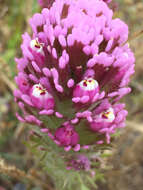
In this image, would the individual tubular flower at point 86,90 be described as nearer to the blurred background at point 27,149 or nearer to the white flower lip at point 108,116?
the white flower lip at point 108,116

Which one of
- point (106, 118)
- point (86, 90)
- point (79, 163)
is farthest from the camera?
point (79, 163)

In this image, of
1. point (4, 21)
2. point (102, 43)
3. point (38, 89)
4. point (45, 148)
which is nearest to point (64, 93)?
point (38, 89)

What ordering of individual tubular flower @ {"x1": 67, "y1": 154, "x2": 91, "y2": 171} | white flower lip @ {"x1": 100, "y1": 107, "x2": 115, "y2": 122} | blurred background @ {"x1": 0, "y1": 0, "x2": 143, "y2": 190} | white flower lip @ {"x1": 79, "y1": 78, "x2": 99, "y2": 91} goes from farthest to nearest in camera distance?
blurred background @ {"x1": 0, "y1": 0, "x2": 143, "y2": 190}, individual tubular flower @ {"x1": 67, "y1": 154, "x2": 91, "y2": 171}, white flower lip @ {"x1": 100, "y1": 107, "x2": 115, "y2": 122}, white flower lip @ {"x1": 79, "y1": 78, "x2": 99, "y2": 91}

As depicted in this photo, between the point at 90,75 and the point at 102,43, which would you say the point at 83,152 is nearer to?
the point at 90,75

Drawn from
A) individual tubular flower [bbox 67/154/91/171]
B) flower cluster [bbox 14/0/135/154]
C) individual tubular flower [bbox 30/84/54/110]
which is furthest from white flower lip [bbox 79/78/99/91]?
individual tubular flower [bbox 67/154/91/171]

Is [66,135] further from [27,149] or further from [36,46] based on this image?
[27,149]

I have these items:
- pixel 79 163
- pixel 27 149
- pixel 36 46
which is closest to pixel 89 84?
pixel 36 46

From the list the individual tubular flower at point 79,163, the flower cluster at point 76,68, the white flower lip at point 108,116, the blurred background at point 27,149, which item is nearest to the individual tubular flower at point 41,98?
the flower cluster at point 76,68

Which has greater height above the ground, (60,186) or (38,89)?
(38,89)

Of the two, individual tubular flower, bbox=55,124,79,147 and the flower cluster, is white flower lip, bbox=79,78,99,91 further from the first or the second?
individual tubular flower, bbox=55,124,79,147
